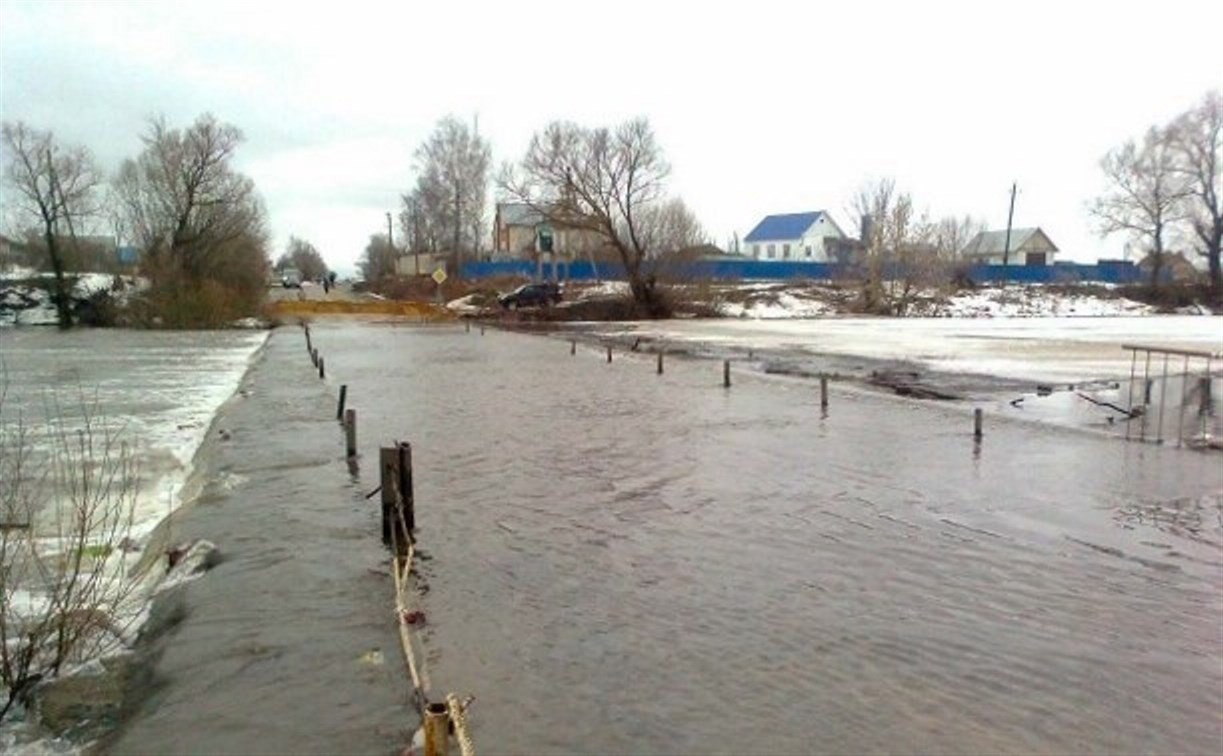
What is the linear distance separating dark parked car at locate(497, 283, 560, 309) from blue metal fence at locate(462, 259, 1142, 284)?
890 centimetres

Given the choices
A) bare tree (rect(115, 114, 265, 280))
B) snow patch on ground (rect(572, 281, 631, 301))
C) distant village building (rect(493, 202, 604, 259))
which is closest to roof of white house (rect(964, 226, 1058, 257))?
distant village building (rect(493, 202, 604, 259))

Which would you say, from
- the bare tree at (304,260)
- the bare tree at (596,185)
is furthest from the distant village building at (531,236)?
the bare tree at (304,260)

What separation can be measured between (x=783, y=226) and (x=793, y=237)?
9.27 ft

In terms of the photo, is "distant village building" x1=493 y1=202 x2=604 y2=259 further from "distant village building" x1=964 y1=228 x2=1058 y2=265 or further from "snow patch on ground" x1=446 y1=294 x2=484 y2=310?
"distant village building" x1=964 y1=228 x2=1058 y2=265

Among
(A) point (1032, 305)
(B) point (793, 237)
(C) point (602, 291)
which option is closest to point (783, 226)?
(B) point (793, 237)

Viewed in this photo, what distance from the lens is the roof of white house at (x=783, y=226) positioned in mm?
108312

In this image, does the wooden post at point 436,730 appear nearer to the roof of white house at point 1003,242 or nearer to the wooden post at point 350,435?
the wooden post at point 350,435

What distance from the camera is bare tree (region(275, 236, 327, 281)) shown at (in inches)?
5492

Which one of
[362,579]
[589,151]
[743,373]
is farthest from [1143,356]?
[589,151]

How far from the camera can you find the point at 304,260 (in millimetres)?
143375

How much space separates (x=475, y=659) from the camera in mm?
6512

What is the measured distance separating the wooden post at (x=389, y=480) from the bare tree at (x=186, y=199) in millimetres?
49056

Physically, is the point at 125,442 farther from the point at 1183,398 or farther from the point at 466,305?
the point at 466,305

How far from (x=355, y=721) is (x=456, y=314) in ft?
184
